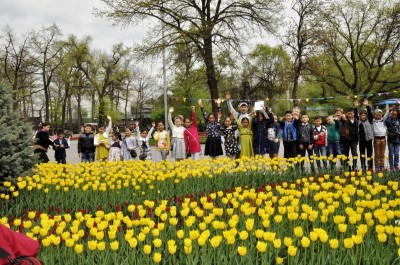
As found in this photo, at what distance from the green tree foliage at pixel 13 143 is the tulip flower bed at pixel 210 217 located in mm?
221

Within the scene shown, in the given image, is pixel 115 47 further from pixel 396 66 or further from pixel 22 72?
pixel 396 66

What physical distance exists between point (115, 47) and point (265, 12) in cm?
2901

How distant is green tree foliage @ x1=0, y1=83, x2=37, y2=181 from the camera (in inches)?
240

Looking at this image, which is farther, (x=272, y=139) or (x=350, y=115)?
(x=350, y=115)

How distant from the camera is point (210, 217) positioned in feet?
11.9

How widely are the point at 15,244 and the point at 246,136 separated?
26.7ft

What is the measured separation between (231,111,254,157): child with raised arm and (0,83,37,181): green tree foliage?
16.0 ft

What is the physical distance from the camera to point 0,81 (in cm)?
672

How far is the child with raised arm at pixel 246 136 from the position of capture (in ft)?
32.9

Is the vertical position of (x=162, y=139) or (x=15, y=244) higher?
(x=162, y=139)

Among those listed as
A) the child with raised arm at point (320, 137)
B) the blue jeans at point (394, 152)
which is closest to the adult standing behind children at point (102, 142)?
the child with raised arm at point (320, 137)

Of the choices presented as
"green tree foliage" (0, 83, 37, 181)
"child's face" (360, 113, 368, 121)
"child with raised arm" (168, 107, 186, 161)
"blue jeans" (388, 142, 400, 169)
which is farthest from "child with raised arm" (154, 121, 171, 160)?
"blue jeans" (388, 142, 400, 169)

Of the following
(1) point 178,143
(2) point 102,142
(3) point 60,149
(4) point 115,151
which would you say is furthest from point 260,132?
(3) point 60,149

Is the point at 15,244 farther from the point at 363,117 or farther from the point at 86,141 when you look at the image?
the point at 363,117
